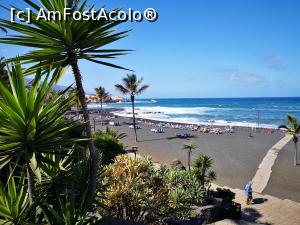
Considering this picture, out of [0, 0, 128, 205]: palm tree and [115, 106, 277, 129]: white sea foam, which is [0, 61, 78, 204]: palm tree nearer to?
[0, 0, 128, 205]: palm tree

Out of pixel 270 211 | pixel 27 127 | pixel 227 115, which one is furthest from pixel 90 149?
pixel 227 115

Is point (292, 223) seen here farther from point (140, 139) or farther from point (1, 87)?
point (140, 139)

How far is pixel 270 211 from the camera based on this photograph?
16.6 m

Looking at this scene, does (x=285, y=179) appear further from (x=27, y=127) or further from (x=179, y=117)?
(x=179, y=117)

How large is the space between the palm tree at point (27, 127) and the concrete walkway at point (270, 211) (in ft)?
44.1

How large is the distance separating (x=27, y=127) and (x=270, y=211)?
1561 centimetres

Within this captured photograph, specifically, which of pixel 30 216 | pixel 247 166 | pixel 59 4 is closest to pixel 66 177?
pixel 30 216

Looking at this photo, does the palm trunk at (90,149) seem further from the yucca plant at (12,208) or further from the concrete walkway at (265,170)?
the concrete walkway at (265,170)

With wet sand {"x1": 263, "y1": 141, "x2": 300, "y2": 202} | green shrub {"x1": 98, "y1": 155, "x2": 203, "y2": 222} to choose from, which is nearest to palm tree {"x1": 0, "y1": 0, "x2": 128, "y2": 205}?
green shrub {"x1": 98, "y1": 155, "x2": 203, "y2": 222}

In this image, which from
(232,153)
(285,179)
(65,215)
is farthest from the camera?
(232,153)

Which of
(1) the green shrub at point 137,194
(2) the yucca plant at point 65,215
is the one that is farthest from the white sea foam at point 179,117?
(2) the yucca plant at point 65,215

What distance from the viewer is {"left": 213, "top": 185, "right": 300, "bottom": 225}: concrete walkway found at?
49.4 ft

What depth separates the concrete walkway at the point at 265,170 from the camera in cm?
2273

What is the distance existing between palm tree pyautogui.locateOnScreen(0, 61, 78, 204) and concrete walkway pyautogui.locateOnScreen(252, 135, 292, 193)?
19848 mm
